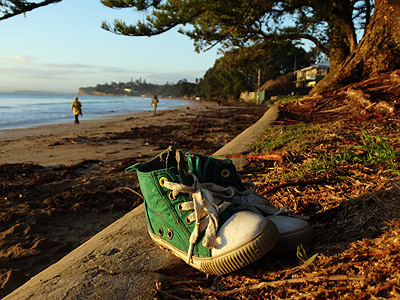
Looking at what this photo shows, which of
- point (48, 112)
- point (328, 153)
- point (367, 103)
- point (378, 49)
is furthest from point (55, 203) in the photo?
point (48, 112)

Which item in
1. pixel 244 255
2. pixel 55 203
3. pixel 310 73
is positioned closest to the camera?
pixel 244 255

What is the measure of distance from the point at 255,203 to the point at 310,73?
7005 centimetres

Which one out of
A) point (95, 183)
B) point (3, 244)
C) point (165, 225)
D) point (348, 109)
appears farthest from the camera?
point (348, 109)

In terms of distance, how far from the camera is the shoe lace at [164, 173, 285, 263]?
1.53 m

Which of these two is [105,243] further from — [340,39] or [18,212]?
[340,39]

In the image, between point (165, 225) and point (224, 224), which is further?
point (165, 225)

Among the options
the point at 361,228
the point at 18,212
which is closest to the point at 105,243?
the point at 361,228

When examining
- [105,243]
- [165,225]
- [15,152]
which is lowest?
[15,152]

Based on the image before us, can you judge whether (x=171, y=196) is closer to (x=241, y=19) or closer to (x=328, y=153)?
(x=328, y=153)

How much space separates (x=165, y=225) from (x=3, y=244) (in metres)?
2.46

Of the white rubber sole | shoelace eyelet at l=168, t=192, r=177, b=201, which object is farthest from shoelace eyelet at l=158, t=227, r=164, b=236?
the white rubber sole

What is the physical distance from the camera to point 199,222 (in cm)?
154

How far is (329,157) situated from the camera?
2.75 metres

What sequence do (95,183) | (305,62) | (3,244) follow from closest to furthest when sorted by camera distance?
(3,244) → (95,183) → (305,62)
